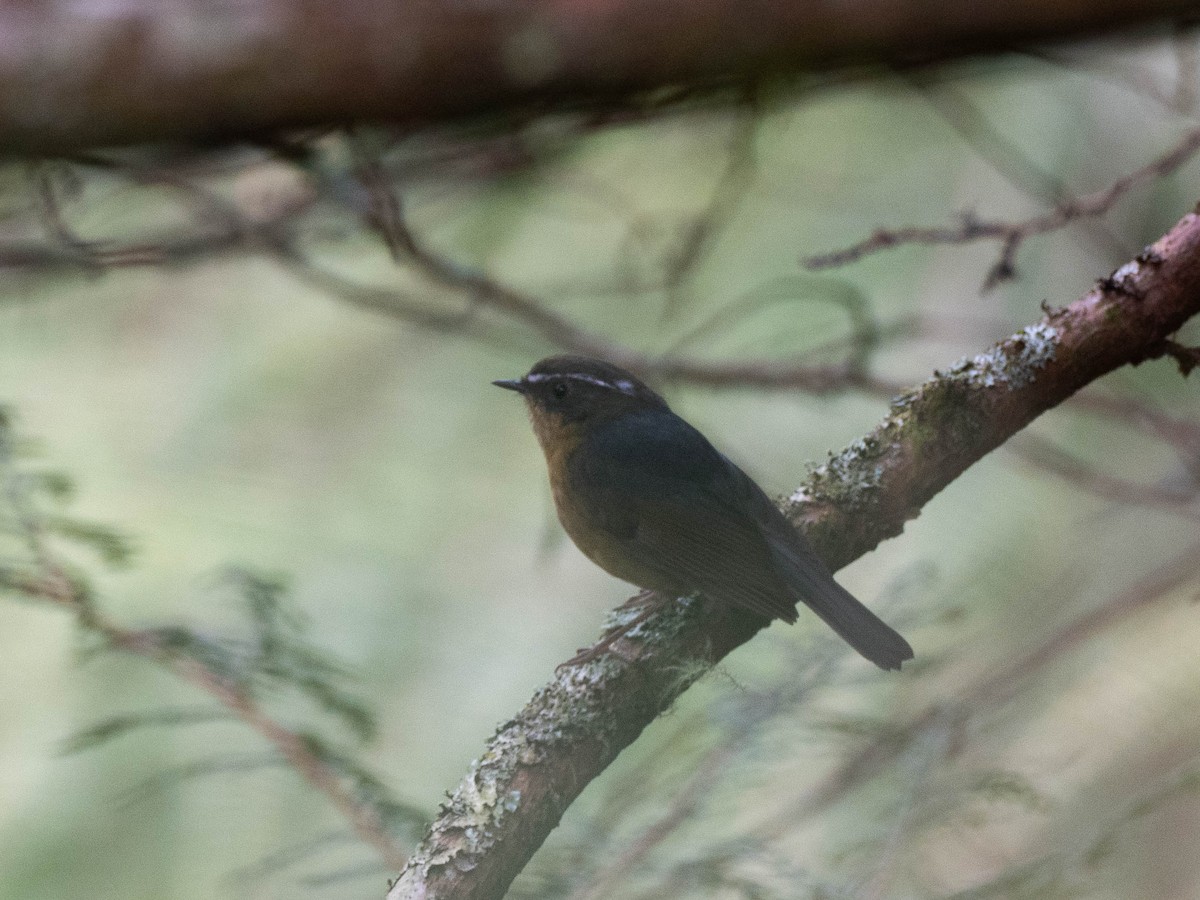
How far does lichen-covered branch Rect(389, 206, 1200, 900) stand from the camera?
1.86 m

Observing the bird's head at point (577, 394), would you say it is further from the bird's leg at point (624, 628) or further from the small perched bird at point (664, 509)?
the bird's leg at point (624, 628)

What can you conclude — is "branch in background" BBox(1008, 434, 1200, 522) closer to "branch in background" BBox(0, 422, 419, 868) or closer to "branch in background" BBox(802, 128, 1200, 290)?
"branch in background" BBox(802, 128, 1200, 290)

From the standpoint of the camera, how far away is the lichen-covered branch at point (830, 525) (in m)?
A: 1.86

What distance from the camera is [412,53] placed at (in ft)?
4.97

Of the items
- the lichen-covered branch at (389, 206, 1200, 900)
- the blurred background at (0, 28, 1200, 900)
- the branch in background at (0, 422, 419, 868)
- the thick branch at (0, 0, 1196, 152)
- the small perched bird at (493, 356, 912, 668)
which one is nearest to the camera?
the thick branch at (0, 0, 1196, 152)

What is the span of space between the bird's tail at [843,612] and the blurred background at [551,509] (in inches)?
3.4

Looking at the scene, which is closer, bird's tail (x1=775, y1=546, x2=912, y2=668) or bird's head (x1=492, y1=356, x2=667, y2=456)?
bird's tail (x1=775, y1=546, x2=912, y2=668)

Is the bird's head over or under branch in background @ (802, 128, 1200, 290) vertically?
over

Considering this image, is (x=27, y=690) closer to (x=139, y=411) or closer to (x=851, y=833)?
(x=139, y=411)

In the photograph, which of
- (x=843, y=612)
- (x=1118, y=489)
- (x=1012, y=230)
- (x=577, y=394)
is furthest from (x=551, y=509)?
(x=1012, y=230)

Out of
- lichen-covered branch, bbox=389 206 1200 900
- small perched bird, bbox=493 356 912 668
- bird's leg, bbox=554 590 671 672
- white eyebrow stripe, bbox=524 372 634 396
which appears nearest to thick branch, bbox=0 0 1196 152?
lichen-covered branch, bbox=389 206 1200 900

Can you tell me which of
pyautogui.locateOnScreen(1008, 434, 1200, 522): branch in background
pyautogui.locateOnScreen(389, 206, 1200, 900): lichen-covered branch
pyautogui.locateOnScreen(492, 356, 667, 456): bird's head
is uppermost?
pyautogui.locateOnScreen(492, 356, 667, 456): bird's head

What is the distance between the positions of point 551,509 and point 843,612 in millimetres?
2612

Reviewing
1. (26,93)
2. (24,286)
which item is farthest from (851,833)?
(24,286)
